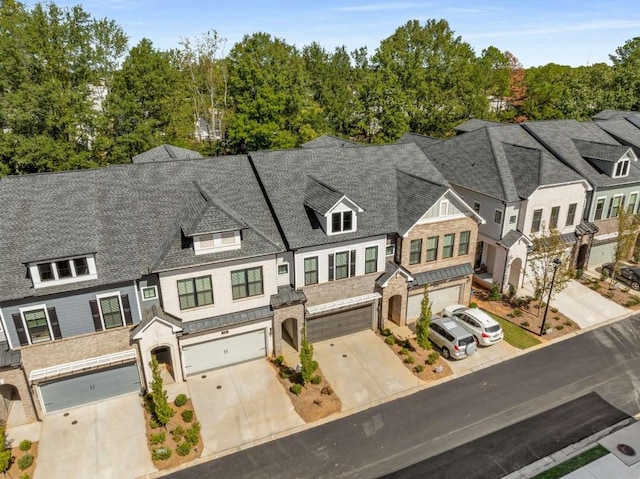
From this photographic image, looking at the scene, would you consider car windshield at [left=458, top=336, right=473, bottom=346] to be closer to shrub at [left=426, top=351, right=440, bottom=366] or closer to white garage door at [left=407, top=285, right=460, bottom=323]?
shrub at [left=426, top=351, right=440, bottom=366]

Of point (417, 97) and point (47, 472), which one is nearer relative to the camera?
point (47, 472)

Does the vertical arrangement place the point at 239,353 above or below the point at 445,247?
below

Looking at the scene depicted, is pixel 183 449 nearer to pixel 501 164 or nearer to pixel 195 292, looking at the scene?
pixel 195 292

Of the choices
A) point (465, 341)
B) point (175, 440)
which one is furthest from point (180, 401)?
point (465, 341)

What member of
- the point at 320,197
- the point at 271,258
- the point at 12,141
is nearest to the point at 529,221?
the point at 320,197

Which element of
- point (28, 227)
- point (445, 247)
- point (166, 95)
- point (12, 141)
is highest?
point (166, 95)

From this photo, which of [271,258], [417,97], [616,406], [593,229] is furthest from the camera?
[417,97]

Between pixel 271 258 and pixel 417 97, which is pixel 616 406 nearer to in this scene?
pixel 271 258
